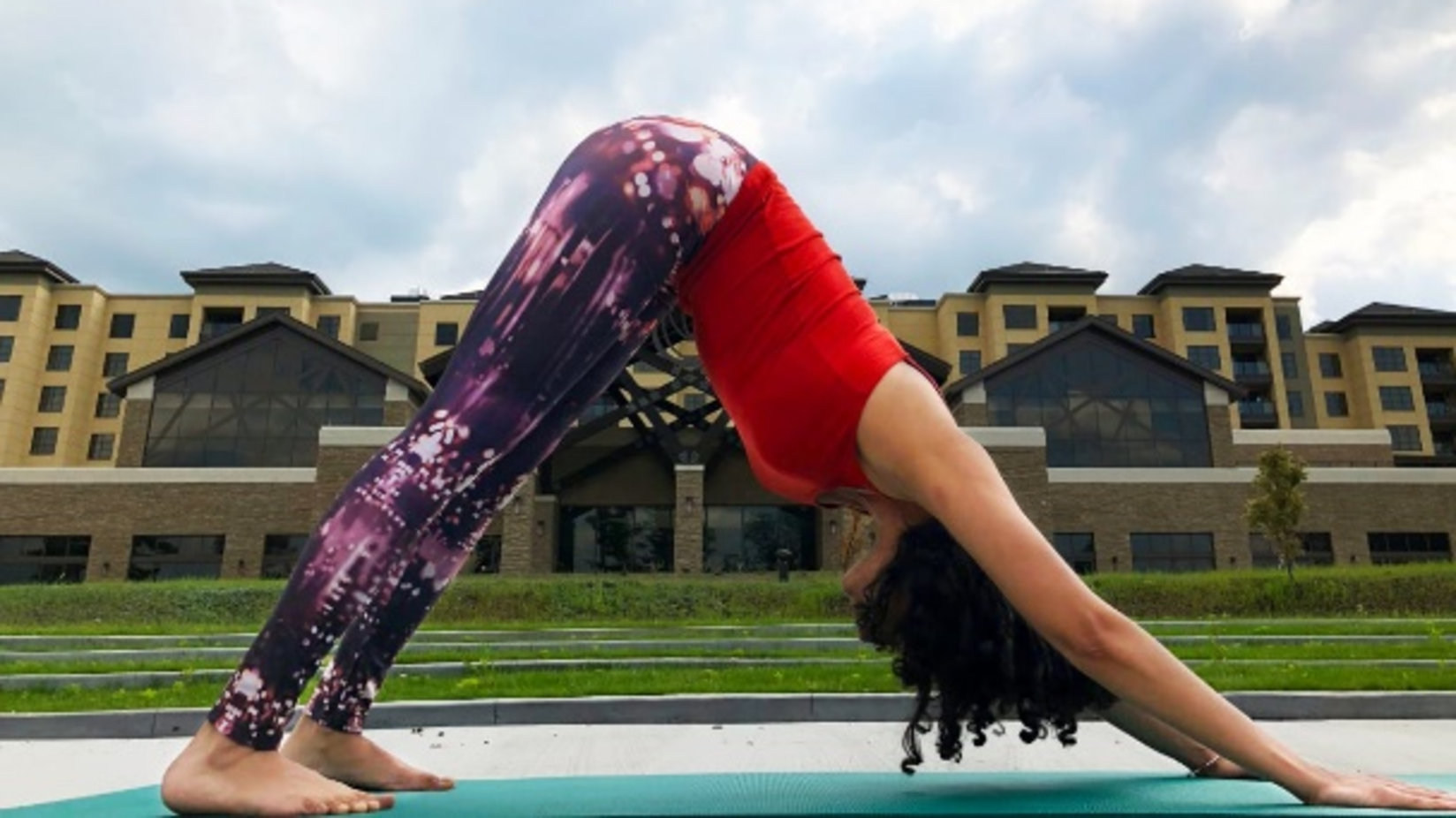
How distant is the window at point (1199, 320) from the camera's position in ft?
163

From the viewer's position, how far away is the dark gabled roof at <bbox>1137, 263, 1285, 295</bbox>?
49906mm

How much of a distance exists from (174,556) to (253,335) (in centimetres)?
780

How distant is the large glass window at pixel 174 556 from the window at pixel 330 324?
22.8 metres

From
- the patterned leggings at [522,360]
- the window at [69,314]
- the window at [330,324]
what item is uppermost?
the window at [69,314]

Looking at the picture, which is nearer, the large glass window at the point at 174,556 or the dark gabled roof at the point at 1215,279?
the large glass window at the point at 174,556

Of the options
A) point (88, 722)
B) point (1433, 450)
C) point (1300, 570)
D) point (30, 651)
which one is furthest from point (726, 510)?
point (1433, 450)

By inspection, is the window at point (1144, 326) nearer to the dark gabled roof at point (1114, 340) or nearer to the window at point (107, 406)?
the dark gabled roof at point (1114, 340)

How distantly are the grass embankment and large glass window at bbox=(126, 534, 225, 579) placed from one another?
9300mm

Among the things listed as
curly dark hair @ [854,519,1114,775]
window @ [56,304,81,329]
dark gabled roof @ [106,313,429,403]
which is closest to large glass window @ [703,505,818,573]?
dark gabled roof @ [106,313,429,403]

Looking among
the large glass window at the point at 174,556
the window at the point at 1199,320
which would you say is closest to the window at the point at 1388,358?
the window at the point at 1199,320

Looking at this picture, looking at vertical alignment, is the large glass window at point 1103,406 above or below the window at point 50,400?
below

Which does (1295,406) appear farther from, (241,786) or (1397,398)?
(241,786)

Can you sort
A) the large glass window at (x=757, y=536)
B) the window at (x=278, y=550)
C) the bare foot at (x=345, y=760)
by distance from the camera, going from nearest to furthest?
the bare foot at (x=345, y=760), the window at (x=278, y=550), the large glass window at (x=757, y=536)

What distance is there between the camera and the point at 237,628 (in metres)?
11.9
